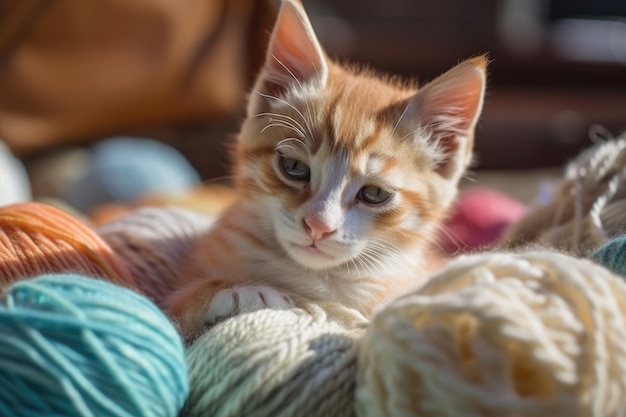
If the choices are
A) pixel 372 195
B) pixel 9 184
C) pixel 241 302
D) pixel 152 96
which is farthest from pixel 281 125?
pixel 152 96

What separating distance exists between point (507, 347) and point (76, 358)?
0.36m

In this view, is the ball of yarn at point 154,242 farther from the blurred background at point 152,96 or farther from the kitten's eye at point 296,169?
the blurred background at point 152,96

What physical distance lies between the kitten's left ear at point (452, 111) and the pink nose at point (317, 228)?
213 mm

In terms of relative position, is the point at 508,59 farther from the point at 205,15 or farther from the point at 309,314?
the point at 309,314

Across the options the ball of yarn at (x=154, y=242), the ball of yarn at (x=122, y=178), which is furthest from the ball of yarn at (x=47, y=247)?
the ball of yarn at (x=122, y=178)

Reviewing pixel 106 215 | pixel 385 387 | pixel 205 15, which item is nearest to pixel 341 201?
pixel 385 387

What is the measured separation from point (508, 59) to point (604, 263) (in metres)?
2.45

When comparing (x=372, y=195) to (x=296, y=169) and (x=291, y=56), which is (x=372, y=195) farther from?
(x=291, y=56)

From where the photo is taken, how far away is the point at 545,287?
0.64 meters

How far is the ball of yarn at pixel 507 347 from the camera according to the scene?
58 cm

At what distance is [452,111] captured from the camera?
3.28ft

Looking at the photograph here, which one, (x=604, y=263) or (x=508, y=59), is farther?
(x=508, y=59)

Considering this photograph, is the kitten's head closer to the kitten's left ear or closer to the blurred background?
the kitten's left ear

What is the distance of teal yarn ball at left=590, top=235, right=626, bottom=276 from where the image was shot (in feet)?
Answer: 2.48
